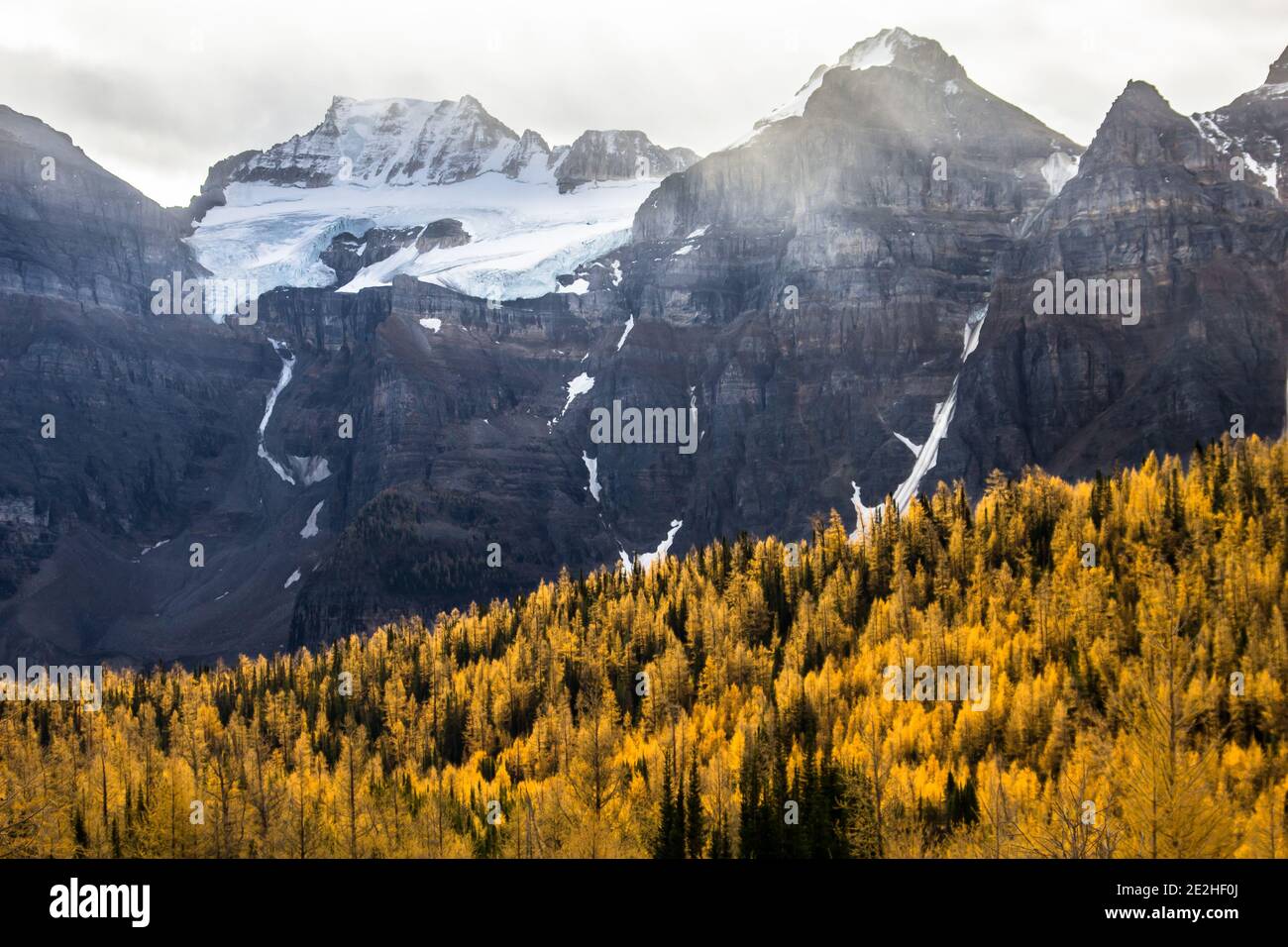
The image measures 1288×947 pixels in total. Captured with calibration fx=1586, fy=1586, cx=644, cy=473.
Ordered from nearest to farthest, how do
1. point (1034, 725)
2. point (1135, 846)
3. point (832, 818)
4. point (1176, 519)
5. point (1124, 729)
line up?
point (1135, 846) → point (832, 818) → point (1124, 729) → point (1034, 725) → point (1176, 519)

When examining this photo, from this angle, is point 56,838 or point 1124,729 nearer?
point 56,838

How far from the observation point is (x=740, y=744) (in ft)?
471

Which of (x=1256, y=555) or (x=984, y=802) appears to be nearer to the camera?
(x=984, y=802)

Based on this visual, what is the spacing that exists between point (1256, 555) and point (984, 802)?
6109cm

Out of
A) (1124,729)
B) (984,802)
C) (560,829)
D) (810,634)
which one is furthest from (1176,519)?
(560,829)

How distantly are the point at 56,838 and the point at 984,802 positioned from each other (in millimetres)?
69805

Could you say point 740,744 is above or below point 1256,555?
below

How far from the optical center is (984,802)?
383ft
